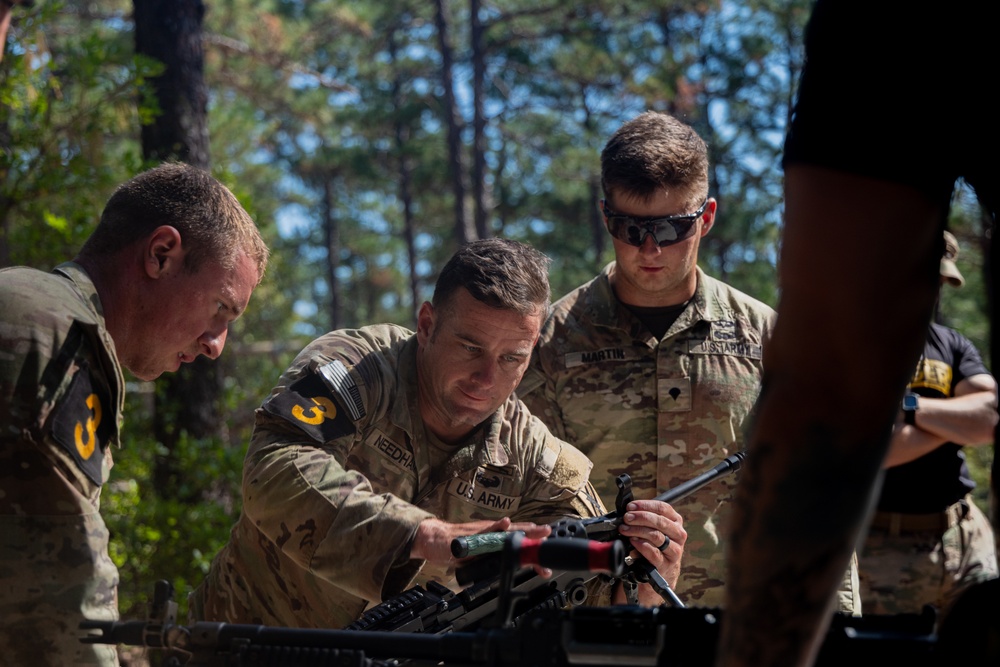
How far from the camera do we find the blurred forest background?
23.0 ft

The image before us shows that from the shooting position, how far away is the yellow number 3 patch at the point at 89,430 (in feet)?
7.52

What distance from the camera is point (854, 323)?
1.28 meters

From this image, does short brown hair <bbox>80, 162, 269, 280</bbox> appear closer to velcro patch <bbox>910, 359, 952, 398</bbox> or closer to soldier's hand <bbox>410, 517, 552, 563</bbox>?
soldier's hand <bbox>410, 517, 552, 563</bbox>

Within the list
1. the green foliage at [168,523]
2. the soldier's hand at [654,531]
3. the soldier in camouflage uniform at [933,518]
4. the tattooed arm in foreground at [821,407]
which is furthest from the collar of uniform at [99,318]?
the green foliage at [168,523]

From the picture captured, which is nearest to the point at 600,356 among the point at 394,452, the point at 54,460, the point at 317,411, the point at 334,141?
the point at 394,452

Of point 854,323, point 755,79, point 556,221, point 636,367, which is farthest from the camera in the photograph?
point 556,221

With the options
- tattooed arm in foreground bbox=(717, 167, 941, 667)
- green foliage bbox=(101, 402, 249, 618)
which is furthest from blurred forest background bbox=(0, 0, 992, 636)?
tattooed arm in foreground bbox=(717, 167, 941, 667)

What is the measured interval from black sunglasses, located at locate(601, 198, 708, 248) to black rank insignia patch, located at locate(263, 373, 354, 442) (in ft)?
5.10

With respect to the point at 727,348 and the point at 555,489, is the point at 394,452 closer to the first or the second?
the point at 555,489

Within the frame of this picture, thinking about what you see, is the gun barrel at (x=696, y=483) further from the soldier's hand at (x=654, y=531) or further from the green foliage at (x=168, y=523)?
the green foliage at (x=168, y=523)

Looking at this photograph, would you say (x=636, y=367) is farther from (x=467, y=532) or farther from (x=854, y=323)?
(x=854, y=323)

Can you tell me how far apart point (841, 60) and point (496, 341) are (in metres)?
2.31

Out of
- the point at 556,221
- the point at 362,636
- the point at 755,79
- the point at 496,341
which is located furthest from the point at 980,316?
the point at 362,636

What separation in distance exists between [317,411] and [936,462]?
3468 mm
